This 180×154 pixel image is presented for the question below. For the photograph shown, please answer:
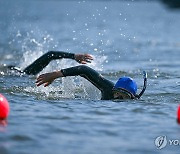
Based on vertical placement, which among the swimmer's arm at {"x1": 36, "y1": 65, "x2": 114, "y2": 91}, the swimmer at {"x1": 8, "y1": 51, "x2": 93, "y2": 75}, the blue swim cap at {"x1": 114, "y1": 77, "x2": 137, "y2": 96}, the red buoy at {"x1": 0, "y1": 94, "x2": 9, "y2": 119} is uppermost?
the swimmer at {"x1": 8, "y1": 51, "x2": 93, "y2": 75}

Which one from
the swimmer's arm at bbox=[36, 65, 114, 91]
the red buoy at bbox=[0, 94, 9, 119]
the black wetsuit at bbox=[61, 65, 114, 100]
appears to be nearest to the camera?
the red buoy at bbox=[0, 94, 9, 119]

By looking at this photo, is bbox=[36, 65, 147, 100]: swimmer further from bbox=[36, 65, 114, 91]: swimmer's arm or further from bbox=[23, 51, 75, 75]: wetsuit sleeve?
bbox=[23, 51, 75, 75]: wetsuit sleeve

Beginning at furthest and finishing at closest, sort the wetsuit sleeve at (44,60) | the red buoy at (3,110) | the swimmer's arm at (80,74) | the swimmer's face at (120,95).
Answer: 1. the wetsuit sleeve at (44,60)
2. the swimmer's face at (120,95)
3. the swimmer's arm at (80,74)
4. the red buoy at (3,110)

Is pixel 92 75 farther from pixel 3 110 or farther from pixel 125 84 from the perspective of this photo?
pixel 3 110

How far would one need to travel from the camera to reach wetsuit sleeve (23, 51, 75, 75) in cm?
1414

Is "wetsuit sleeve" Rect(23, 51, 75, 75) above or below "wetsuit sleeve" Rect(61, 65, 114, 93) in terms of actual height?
above

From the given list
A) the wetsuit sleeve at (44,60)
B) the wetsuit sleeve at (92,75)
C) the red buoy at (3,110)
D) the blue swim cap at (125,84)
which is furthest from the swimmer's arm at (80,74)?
the wetsuit sleeve at (44,60)

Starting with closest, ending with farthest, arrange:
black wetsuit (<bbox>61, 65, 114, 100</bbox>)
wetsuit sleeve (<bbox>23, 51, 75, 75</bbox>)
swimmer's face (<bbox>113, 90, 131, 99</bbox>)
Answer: black wetsuit (<bbox>61, 65, 114, 100</bbox>)
swimmer's face (<bbox>113, 90, 131, 99</bbox>)
wetsuit sleeve (<bbox>23, 51, 75, 75</bbox>)

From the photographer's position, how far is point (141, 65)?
21.4 m

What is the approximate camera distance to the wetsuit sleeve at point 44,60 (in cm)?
1414

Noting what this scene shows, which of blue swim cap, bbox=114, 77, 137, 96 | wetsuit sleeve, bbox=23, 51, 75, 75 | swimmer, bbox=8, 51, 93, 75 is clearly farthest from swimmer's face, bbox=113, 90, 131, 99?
wetsuit sleeve, bbox=23, 51, 75, 75

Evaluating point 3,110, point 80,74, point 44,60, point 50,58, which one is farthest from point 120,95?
point 44,60

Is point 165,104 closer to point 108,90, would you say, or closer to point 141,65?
point 108,90

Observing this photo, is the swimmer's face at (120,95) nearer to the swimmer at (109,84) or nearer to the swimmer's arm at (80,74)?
the swimmer at (109,84)
